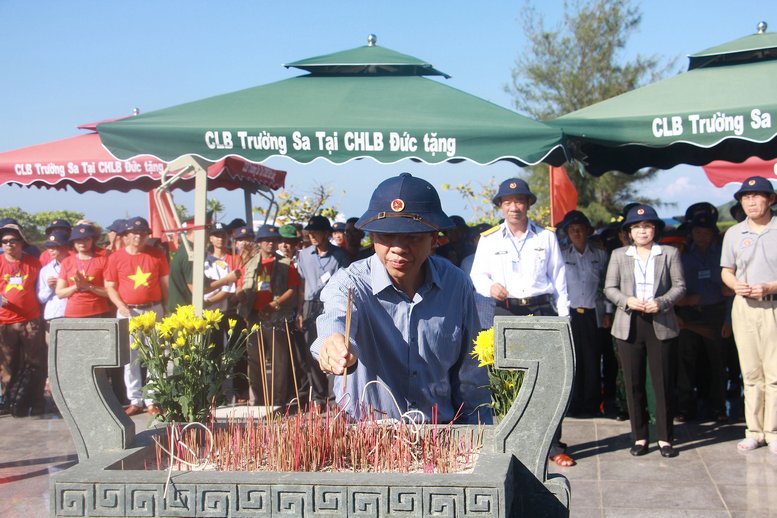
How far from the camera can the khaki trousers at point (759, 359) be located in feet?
22.5

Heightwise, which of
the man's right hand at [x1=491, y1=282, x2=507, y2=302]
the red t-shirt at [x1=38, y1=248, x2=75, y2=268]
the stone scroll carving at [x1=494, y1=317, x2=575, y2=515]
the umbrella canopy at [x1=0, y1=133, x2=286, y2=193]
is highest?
the umbrella canopy at [x1=0, y1=133, x2=286, y2=193]

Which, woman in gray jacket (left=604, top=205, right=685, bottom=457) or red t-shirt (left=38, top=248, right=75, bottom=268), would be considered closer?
woman in gray jacket (left=604, top=205, right=685, bottom=457)

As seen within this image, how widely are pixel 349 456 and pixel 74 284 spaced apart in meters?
6.57

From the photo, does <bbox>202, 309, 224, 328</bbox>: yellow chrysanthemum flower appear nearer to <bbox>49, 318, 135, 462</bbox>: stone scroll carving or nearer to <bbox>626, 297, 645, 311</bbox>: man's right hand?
<bbox>49, 318, 135, 462</bbox>: stone scroll carving

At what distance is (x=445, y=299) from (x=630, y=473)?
3.92m

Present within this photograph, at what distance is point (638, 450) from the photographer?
22.9 ft

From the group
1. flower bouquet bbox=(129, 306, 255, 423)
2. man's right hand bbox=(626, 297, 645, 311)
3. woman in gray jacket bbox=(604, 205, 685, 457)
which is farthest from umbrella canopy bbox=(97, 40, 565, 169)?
flower bouquet bbox=(129, 306, 255, 423)

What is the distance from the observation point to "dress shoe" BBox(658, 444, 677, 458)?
22.7 feet

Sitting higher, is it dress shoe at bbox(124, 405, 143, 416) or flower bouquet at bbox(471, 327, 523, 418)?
flower bouquet at bbox(471, 327, 523, 418)

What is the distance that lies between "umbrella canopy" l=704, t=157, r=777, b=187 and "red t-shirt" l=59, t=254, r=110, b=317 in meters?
7.51

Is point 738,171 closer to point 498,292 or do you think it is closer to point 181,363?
point 498,292

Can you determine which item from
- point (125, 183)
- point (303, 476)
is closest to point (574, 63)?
point (125, 183)

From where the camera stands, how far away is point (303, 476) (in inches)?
96.1

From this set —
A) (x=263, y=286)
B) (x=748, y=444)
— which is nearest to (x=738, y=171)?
(x=748, y=444)
